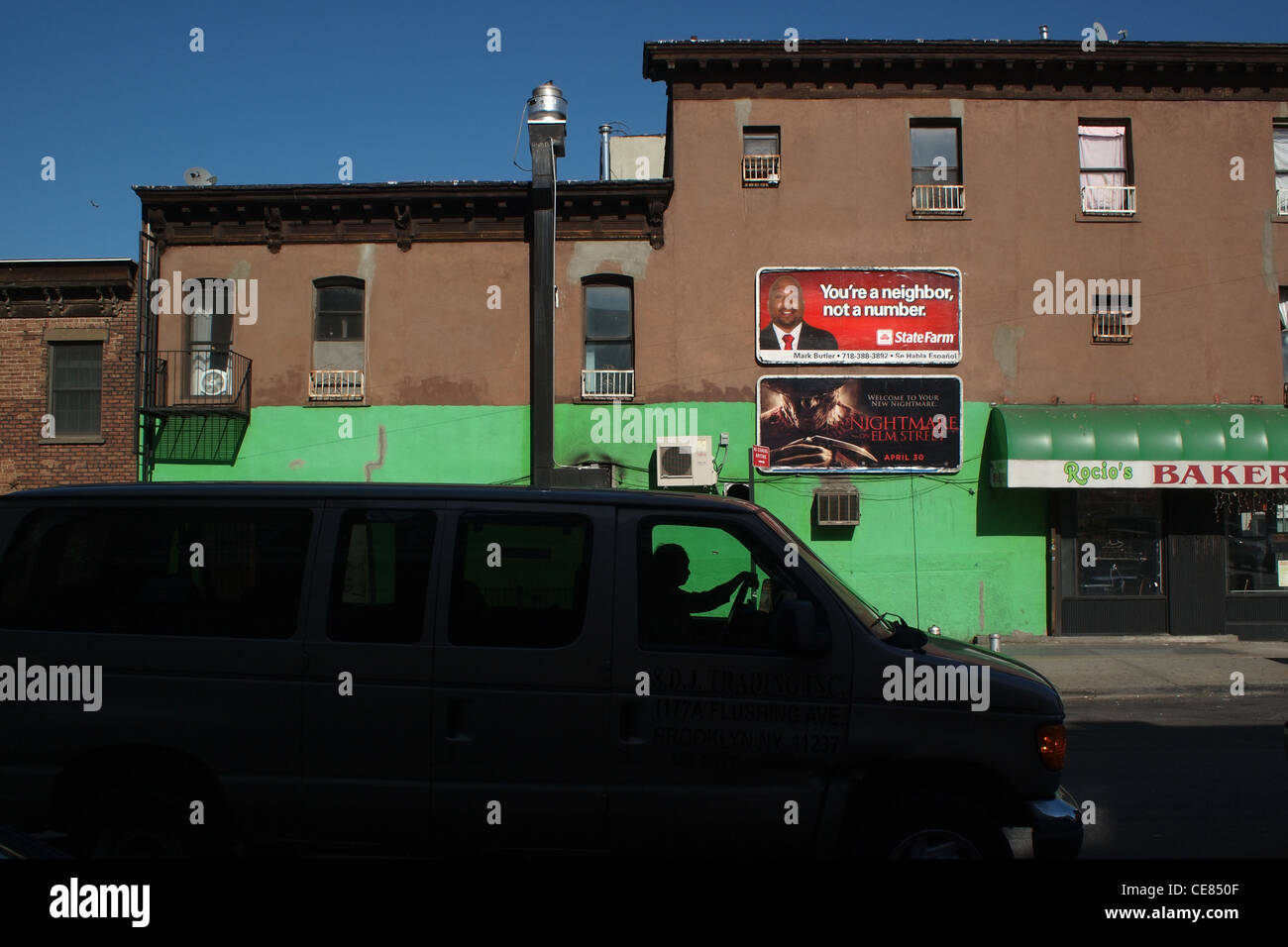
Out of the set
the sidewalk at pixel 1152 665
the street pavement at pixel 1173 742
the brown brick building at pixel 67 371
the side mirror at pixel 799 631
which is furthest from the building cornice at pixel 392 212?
the side mirror at pixel 799 631

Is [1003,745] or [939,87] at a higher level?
[939,87]

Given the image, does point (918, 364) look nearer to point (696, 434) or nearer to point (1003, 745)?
point (696, 434)

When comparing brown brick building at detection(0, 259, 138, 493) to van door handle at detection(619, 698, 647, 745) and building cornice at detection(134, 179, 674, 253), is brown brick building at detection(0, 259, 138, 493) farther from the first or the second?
van door handle at detection(619, 698, 647, 745)

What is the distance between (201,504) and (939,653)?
369cm

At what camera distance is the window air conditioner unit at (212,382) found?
1688cm

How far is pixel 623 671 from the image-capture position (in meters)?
4.28

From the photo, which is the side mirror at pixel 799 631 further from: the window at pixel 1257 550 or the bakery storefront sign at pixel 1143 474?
the window at pixel 1257 550

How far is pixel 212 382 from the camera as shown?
16.9m

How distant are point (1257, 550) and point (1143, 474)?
10.4ft

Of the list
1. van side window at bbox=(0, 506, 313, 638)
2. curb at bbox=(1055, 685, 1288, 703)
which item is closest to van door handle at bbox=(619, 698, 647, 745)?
van side window at bbox=(0, 506, 313, 638)

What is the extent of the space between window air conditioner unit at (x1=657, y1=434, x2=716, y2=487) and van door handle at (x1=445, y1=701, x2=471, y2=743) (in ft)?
38.3

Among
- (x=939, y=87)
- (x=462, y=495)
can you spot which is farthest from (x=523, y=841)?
(x=939, y=87)

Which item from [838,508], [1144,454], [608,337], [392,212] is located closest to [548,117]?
[392,212]
